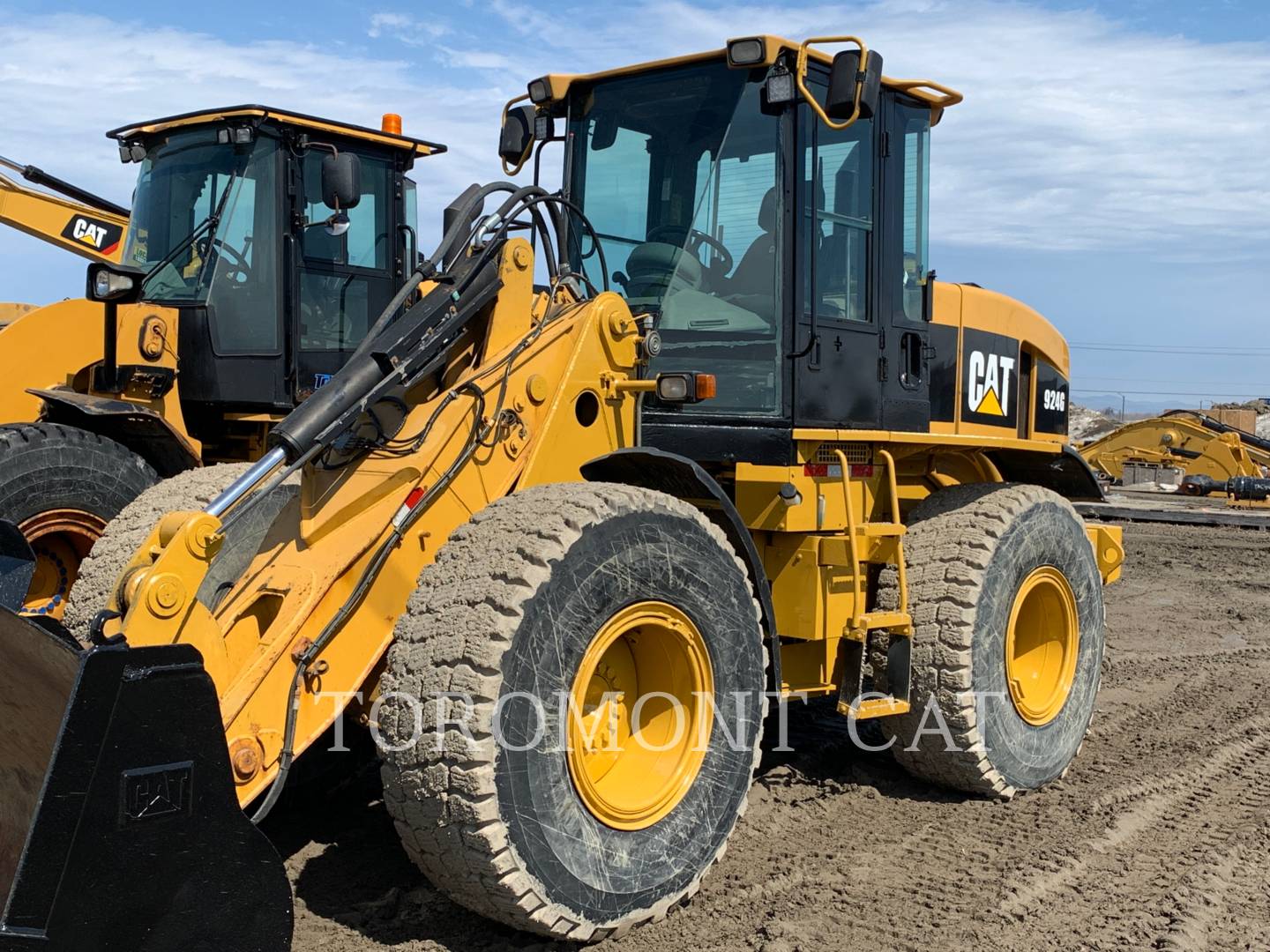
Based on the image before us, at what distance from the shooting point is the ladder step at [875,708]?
4773 millimetres

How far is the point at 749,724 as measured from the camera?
4020 millimetres

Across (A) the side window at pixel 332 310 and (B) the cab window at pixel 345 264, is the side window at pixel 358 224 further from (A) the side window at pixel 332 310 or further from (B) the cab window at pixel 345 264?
(A) the side window at pixel 332 310

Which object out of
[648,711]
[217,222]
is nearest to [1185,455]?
[217,222]

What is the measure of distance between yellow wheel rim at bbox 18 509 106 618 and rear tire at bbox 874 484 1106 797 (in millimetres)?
4244

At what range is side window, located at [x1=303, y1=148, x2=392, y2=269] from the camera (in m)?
8.02

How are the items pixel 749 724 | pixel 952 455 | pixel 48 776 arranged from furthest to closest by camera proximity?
pixel 952 455 → pixel 749 724 → pixel 48 776

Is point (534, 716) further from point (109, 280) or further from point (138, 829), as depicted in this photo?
point (109, 280)

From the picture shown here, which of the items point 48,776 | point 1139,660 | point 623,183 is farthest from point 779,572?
point 1139,660

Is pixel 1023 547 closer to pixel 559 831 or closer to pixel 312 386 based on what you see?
pixel 559 831

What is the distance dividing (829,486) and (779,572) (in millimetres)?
387

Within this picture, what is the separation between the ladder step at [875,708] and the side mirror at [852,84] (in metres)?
2.20

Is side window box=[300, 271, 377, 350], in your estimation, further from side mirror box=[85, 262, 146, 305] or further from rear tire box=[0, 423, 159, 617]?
rear tire box=[0, 423, 159, 617]

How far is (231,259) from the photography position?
781 centimetres

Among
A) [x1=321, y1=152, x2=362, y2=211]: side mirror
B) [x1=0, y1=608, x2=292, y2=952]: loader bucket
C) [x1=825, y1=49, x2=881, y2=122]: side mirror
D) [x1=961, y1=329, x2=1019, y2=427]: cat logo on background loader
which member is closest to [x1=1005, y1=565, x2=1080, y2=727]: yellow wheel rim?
[x1=961, y1=329, x2=1019, y2=427]: cat logo on background loader
